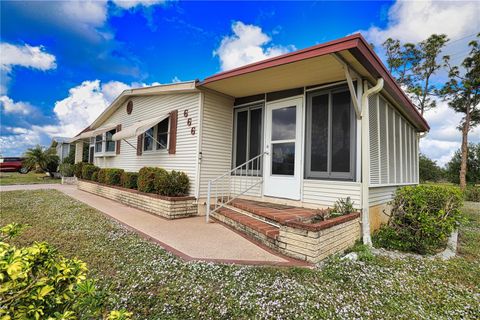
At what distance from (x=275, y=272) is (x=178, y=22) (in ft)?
30.1

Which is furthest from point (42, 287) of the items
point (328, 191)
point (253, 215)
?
point (328, 191)

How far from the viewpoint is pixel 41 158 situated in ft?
55.3

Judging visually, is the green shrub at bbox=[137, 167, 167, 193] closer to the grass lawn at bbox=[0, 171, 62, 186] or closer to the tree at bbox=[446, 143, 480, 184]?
the grass lawn at bbox=[0, 171, 62, 186]

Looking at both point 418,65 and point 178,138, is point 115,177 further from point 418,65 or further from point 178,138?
point 418,65

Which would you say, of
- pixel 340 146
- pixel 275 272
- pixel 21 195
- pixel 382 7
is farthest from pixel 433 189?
pixel 21 195

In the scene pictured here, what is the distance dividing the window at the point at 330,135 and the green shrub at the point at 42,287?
15.1 feet

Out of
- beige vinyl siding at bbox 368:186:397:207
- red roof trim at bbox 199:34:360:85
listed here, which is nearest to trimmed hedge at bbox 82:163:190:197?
red roof trim at bbox 199:34:360:85

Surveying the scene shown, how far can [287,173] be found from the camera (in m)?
5.85

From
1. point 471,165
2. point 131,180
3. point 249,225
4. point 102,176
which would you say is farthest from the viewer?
point 471,165

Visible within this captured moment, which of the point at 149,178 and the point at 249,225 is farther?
the point at 149,178

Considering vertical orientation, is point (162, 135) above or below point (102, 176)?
above

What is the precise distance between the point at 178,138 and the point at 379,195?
542 centimetres

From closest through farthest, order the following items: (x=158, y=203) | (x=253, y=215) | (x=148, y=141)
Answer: (x=253, y=215), (x=158, y=203), (x=148, y=141)

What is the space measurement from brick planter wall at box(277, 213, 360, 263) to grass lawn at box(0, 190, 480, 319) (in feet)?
0.84
